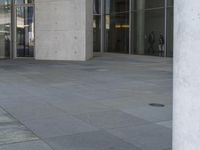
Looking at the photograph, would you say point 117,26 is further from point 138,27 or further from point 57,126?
point 57,126

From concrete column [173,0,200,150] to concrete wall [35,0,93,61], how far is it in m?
19.6

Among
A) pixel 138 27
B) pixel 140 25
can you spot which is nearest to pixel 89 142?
pixel 140 25

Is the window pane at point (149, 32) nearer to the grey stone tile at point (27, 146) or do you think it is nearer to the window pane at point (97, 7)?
the window pane at point (97, 7)

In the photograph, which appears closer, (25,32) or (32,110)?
(32,110)

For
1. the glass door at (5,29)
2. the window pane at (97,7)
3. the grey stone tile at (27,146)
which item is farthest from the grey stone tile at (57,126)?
the window pane at (97,7)

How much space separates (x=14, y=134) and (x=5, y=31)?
63.6 ft

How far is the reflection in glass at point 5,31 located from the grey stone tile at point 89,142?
19.6m

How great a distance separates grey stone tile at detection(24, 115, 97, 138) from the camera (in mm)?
6473

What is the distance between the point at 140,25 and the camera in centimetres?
2788

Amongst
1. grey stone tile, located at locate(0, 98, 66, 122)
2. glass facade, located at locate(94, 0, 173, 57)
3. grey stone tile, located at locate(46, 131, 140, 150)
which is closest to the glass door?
glass facade, located at locate(94, 0, 173, 57)

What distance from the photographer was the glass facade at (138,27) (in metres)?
24.8

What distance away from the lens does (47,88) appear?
38.4 feet

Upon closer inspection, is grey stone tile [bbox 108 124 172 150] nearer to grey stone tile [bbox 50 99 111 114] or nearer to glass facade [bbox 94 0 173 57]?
grey stone tile [bbox 50 99 111 114]

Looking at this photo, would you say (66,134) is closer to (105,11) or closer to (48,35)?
(48,35)
